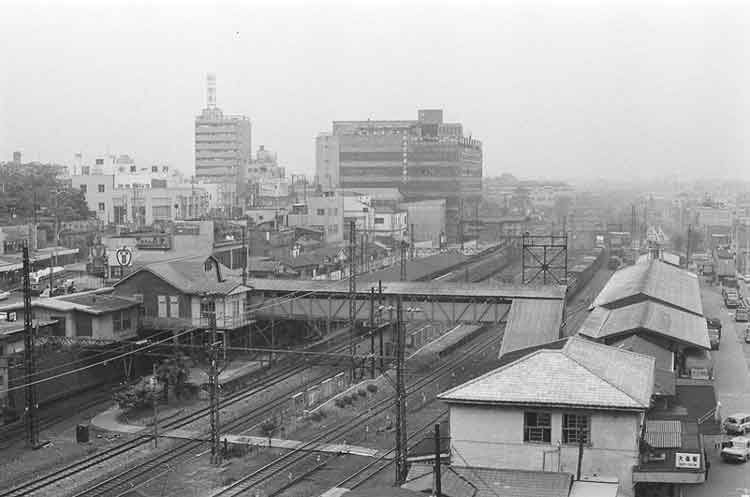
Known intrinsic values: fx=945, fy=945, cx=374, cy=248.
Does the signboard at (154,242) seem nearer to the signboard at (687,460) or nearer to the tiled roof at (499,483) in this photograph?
the tiled roof at (499,483)

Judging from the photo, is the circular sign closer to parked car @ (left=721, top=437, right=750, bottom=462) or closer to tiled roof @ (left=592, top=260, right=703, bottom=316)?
tiled roof @ (left=592, top=260, right=703, bottom=316)

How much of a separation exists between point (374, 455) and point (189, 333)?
431 inches

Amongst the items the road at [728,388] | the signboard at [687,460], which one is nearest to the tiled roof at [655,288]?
the road at [728,388]

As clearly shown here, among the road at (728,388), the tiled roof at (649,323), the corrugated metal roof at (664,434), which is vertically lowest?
the road at (728,388)

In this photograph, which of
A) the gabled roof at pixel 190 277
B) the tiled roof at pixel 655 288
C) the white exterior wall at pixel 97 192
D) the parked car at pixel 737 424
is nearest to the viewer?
the parked car at pixel 737 424

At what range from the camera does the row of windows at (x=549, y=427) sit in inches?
535

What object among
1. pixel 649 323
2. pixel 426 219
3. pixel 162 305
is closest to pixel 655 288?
pixel 649 323

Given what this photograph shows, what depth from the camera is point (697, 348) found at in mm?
23156

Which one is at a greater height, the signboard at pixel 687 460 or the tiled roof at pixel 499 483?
the tiled roof at pixel 499 483

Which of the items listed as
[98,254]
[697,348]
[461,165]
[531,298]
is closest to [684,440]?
[697,348]

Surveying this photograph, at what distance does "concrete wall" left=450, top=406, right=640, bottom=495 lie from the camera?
13.5 metres

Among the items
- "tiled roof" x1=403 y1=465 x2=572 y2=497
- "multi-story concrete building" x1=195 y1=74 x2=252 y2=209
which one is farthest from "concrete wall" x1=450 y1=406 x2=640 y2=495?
"multi-story concrete building" x1=195 y1=74 x2=252 y2=209

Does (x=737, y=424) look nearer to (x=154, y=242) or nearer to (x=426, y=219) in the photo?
(x=154, y=242)

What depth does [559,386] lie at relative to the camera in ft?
45.5
